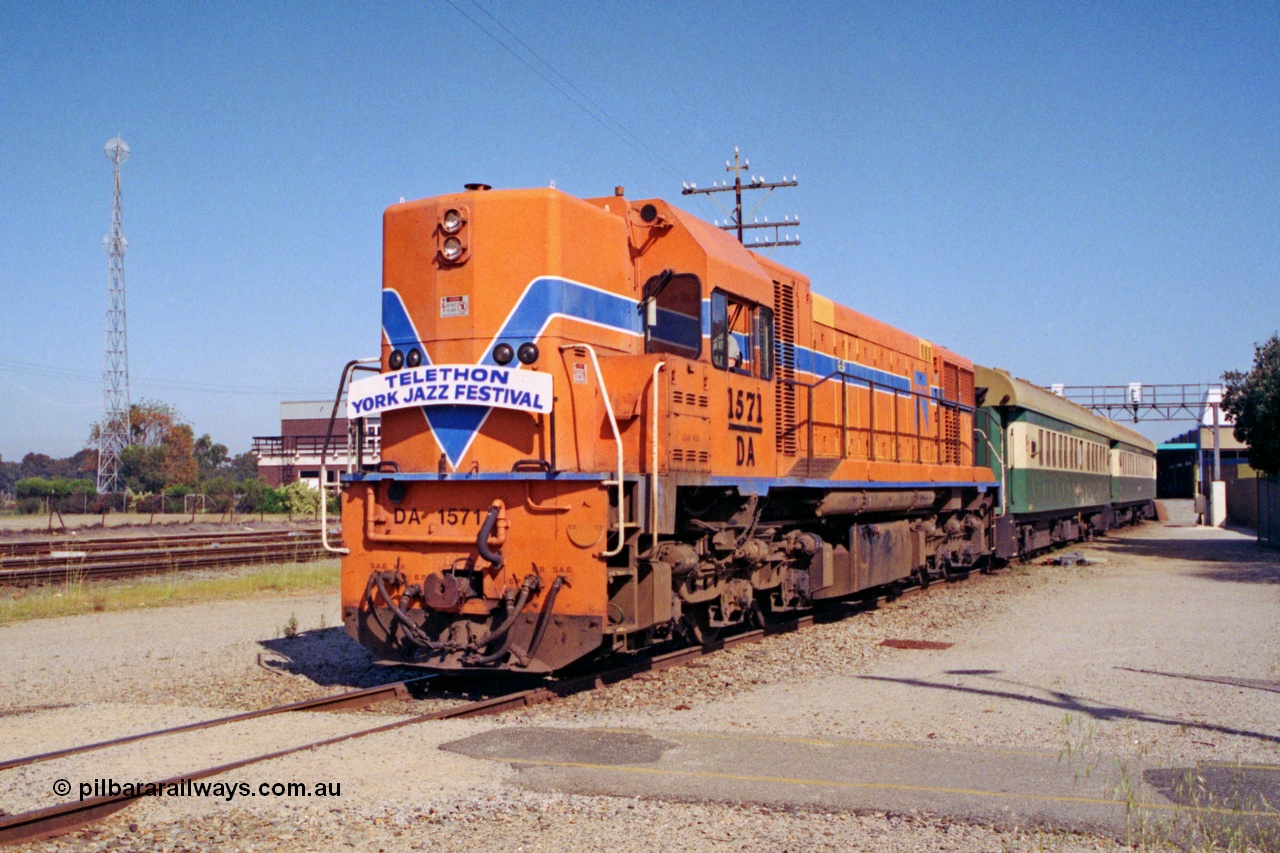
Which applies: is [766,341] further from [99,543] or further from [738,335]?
[99,543]

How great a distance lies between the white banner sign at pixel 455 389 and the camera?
789cm

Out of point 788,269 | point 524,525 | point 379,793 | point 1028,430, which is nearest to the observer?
point 379,793

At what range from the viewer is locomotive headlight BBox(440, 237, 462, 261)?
8.43 metres

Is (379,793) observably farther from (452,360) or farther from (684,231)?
(684,231)

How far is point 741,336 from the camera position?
9672mm

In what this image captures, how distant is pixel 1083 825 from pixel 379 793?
349 cm

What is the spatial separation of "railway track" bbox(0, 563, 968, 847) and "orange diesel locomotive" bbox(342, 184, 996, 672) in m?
0.31

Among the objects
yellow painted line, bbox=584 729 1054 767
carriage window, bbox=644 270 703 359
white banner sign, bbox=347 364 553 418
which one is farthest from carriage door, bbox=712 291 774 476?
yellow painted line, bbox=584 729 1054 767

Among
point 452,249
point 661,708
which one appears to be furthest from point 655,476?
point 452,249

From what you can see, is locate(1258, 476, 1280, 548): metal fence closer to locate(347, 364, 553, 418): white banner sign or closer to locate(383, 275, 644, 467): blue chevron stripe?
locate(383, 275, 644, 467): blue chevron stripe

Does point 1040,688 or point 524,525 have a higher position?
point 524,525

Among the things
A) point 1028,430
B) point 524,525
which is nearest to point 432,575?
point 524,525

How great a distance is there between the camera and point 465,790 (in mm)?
5652

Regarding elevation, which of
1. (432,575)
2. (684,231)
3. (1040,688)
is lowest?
(1040,688)
